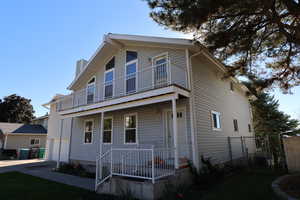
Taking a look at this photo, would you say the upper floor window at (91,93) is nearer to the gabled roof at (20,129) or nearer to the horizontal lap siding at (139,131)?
the horizontal lap siding at (139,131)

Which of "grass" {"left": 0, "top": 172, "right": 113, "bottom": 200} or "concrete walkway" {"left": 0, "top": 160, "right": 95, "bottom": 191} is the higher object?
"grass" {"left": 0, "top": 172, "right": 113, "bottom": 200}

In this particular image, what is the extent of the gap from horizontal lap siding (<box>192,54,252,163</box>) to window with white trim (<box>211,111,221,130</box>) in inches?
9.6

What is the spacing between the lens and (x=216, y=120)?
981cm

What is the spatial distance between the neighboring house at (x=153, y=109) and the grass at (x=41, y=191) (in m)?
0.82

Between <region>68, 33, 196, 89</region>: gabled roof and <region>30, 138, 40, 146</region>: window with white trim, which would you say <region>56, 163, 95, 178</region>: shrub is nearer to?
<region>68, 33, 196, 89</region>: gabled roof

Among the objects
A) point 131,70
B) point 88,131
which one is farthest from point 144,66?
point 88,131

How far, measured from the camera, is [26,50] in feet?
44.8

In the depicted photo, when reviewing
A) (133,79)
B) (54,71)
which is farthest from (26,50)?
(133,79)

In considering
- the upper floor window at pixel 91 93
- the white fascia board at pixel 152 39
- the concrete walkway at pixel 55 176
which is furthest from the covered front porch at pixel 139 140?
the white fascia board at pixel 152 39

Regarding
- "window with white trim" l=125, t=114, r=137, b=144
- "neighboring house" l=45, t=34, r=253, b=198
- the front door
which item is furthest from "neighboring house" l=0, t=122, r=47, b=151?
the front door

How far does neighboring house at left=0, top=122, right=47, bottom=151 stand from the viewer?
878 inches

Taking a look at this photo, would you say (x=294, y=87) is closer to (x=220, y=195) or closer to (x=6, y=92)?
(x=220, y=195)

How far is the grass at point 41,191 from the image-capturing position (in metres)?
6.13

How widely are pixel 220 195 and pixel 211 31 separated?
19.2ft
